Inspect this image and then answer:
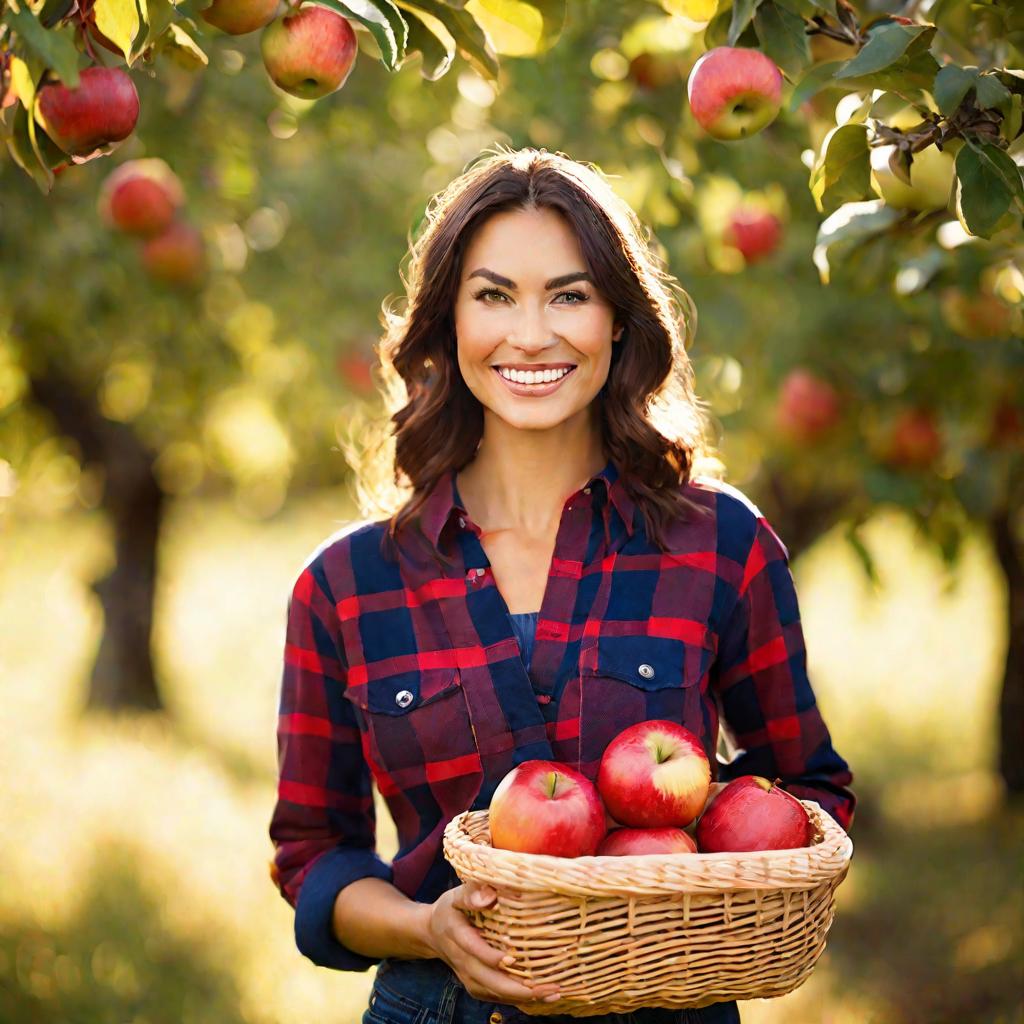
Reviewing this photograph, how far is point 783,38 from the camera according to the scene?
1.80 metres

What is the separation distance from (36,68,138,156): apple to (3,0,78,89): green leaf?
222mm

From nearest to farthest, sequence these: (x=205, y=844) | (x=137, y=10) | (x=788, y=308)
Result: (x=137, y=10)
(x=788, y=308)
(x=205, y=844)

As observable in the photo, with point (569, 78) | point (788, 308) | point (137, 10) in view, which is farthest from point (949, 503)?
point (137, 10)

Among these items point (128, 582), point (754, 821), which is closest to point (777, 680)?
point (754, 821)

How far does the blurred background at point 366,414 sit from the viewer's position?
3027 mm

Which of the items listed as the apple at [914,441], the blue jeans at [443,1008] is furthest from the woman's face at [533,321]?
the apple at [914,441]

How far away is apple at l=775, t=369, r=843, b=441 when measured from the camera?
3850mm

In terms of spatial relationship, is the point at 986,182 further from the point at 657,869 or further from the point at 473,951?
the point at 473,951

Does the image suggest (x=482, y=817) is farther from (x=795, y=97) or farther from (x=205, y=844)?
(x=205, y=844)

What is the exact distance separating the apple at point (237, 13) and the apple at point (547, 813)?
983mm

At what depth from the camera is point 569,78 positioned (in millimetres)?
3018

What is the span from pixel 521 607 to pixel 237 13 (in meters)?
0.90

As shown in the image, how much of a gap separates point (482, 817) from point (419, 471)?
635mm

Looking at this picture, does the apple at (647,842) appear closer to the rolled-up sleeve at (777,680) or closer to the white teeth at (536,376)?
the rolled-up sleeve at (777,680)
